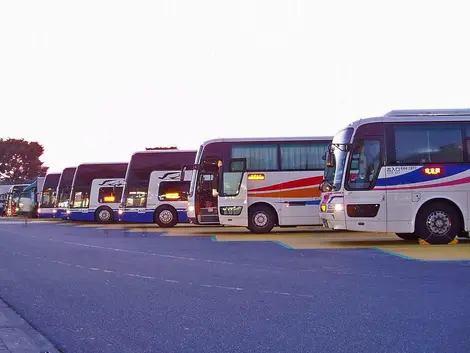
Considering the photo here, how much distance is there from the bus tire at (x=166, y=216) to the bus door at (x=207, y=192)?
655 centimetres

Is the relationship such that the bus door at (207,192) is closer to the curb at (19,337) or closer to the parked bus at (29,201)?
the curb at (19,337)

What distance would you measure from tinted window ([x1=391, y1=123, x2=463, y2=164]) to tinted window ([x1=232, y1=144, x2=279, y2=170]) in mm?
6892

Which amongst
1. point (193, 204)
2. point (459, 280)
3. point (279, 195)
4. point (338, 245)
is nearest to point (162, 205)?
point (193, 204)

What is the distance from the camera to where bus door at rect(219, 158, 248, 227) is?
77.2 feet

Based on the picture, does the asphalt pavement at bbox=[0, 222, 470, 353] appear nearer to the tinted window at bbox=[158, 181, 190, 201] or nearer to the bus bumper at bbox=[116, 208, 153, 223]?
the tinted window at bbox=[158, 181, 190, 201]

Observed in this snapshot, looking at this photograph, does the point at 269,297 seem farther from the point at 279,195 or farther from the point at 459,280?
the point at 279,195

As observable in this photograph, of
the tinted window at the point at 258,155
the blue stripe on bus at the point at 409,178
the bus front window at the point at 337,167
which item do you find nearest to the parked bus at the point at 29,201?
the tinted window at the point at 258,155

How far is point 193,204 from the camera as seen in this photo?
24766mm

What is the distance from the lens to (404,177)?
1736 centimetres

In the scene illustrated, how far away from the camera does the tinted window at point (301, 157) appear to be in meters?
23.9

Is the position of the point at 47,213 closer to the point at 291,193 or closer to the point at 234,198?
the point at 234,198

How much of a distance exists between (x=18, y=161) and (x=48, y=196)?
1768 inches

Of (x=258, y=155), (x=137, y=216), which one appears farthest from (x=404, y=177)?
(x=137, y=216)

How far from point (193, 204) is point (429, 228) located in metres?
9.91
